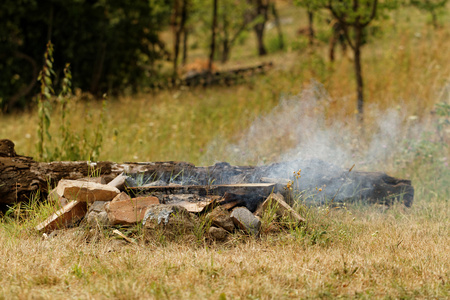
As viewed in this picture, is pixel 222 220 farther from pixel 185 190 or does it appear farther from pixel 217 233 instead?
pixel 185 190

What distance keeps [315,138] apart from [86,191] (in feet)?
12.5

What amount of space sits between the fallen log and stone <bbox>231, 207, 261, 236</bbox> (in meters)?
0.40

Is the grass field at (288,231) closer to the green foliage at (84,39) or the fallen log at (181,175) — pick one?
the fallen log at (181,175)

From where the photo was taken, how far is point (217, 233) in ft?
13.0

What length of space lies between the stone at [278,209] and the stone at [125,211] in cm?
104

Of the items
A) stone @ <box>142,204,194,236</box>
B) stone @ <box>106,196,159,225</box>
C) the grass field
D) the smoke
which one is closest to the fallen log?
the grass field

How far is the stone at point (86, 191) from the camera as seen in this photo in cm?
420

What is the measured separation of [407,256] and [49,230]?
306 cm

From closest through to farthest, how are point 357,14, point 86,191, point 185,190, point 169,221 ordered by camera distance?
point 169,221 → point 86,191 → point 185,190 → point 357,14

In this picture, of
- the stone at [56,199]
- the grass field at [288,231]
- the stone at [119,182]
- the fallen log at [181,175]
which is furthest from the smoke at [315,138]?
the stone at [56,199]

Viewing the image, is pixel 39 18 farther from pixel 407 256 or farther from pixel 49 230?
pixel 407 256

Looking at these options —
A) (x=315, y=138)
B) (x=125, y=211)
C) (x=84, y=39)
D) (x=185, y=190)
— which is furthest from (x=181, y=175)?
(x=84, y=39)

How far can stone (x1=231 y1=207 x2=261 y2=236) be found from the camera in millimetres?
3980

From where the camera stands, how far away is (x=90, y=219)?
13.3 ft
